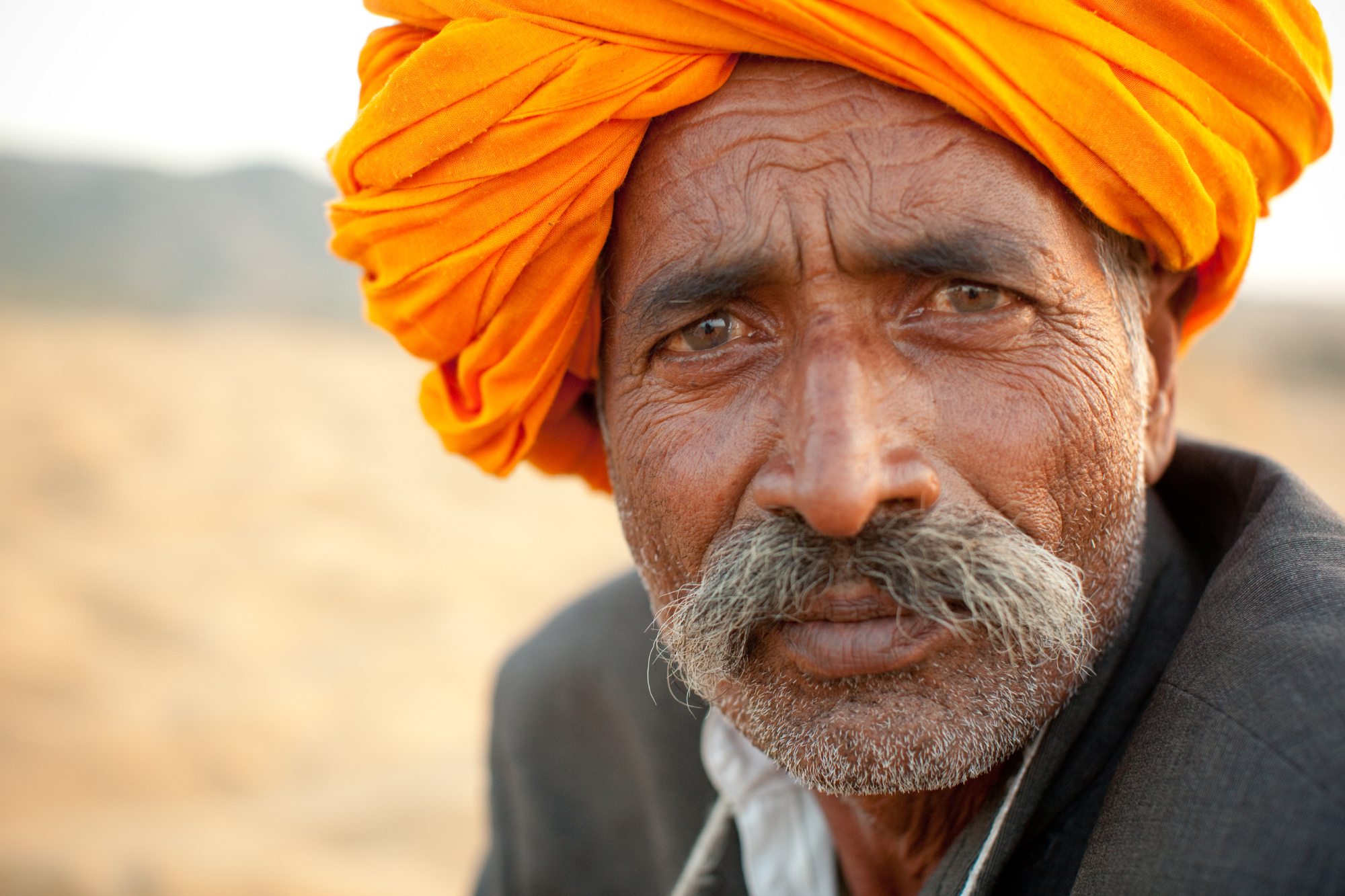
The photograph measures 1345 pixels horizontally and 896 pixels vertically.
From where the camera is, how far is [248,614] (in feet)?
17.3

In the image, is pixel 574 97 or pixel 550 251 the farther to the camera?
pixel 550 251

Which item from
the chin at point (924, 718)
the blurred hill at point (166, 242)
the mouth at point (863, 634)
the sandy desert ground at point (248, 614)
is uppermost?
the mouth at point (863, 634)

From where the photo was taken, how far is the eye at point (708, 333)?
166cm

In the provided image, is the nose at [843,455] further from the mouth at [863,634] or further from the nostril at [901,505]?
the mouth at [863,634]

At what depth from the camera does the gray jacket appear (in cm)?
117

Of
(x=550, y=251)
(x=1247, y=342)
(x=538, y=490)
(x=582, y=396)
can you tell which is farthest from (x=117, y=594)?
(x=1247, y=342)

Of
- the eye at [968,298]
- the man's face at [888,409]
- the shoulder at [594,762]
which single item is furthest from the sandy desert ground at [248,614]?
the eye at [968,298]

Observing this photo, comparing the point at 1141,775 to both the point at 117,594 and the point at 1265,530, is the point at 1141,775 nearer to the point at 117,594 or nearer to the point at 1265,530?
the point at 1265,530

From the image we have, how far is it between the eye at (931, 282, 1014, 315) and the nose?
0.17m

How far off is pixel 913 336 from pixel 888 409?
16 centimetres

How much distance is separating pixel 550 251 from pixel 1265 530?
52.2 inches

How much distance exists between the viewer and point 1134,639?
1.75m

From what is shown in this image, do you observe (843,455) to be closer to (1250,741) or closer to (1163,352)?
(1250,741)

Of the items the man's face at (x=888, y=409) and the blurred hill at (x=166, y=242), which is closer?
the man's face at (x=888, y=409)
